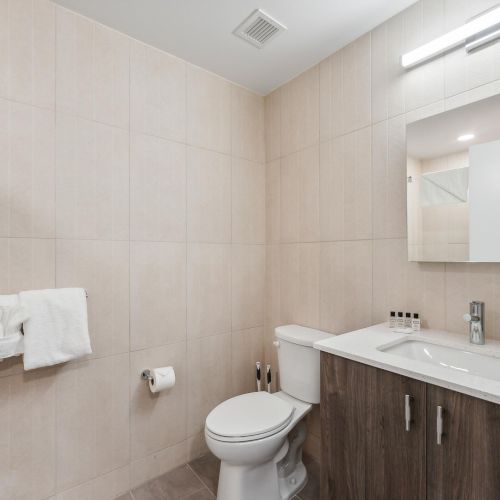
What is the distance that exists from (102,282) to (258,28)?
1494 millimetres

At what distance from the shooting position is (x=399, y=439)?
3.35 ft

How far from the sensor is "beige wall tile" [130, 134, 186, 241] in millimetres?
1719

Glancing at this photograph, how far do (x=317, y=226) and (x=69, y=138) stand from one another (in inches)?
53.5

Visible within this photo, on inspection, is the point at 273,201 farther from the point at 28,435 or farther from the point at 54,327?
the point at 28,435

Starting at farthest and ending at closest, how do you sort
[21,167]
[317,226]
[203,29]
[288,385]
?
1. [317,226]
2. [288,385]
3. [203,29]
4. [21,167]

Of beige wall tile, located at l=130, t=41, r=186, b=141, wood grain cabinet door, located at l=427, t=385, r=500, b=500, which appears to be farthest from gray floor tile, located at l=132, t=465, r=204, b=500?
beige wall tile, located at l=130, t=41, r=186, b=141

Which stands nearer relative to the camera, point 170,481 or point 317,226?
point 170,481

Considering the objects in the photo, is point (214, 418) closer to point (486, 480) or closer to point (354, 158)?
point (486, 480)

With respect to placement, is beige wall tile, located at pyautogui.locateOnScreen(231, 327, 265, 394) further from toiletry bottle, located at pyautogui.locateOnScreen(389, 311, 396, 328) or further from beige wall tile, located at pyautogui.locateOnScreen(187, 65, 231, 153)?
beige wall tile, located at pyautogui.locateOnScreen(187, 65, 231, 153)

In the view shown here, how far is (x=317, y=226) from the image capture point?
6.25ft

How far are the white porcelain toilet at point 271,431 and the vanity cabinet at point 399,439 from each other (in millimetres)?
301

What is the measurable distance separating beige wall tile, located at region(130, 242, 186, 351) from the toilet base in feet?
2.34

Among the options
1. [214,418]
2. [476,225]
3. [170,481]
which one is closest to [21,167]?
[214,418]

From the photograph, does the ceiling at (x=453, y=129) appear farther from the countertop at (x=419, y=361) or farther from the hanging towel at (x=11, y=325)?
the hanging towel at (x=11, y=325)
